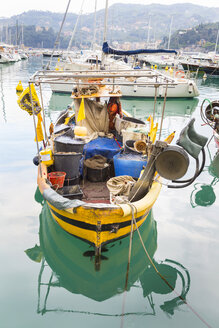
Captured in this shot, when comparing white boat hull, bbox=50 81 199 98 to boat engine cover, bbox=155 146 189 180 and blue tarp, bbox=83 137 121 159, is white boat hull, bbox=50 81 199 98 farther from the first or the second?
boat engine cover, bbox=155 146 189 180

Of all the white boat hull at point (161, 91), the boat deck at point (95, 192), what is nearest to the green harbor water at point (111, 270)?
the boat deck at point (95, 192)

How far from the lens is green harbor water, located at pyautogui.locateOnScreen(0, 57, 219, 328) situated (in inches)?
150

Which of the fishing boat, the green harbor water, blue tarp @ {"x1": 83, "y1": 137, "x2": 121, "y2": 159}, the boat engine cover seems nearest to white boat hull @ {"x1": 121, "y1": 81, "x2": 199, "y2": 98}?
the fishing boat

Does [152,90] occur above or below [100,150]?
above

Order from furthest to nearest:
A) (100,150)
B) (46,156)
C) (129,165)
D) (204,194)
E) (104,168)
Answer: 1. (204,194)
2. (100,150)
3. (104,168)
4. (129,165)
5. (46,156)

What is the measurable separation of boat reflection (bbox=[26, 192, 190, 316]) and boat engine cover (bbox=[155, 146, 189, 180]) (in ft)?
5.42

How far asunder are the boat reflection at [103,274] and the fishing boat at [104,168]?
42cm

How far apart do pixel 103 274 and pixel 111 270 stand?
0.16m

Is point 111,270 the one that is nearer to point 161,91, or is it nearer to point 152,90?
point 152,90

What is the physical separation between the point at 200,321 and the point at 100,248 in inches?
71.6

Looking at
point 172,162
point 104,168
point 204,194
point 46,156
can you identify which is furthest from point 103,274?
point 204,194

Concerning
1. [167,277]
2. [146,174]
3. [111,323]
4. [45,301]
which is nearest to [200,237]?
[167,277]

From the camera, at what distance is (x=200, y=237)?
18.2 feet

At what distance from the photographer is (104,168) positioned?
6.51 metres
